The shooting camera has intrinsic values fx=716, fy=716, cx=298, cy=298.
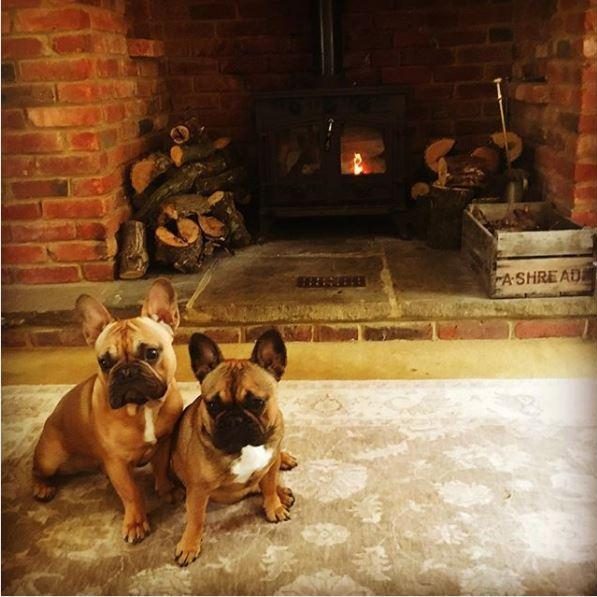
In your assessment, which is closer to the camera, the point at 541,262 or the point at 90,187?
the point at 541,262

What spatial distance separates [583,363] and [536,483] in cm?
63

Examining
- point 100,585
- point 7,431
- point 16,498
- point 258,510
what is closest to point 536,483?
point 258,510

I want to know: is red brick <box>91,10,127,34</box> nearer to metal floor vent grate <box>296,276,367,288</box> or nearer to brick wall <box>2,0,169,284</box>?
brick wall <box>2,0,169,284</box>

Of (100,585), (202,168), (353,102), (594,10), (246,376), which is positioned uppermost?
(594,10)

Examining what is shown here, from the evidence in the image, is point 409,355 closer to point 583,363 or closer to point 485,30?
point 583,363

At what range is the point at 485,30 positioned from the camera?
9.20 ft

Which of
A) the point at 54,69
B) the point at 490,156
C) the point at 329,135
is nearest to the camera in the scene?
the point at 54,69

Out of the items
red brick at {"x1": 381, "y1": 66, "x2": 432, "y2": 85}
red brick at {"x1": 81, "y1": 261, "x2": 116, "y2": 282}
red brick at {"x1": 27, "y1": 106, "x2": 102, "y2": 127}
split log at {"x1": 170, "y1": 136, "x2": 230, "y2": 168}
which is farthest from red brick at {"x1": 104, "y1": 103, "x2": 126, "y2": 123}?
red brick at {"x1": 381, "y1": 66, "x2": 432, "y2": 85}

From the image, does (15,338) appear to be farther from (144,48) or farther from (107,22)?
(144,48)

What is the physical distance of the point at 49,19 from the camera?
204cm

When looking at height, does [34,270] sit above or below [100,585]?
above

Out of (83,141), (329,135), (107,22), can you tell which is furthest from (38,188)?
(329,135)

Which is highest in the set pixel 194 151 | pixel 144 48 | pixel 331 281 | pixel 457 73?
pixel 144 48

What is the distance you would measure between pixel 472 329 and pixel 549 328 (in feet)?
0.71
